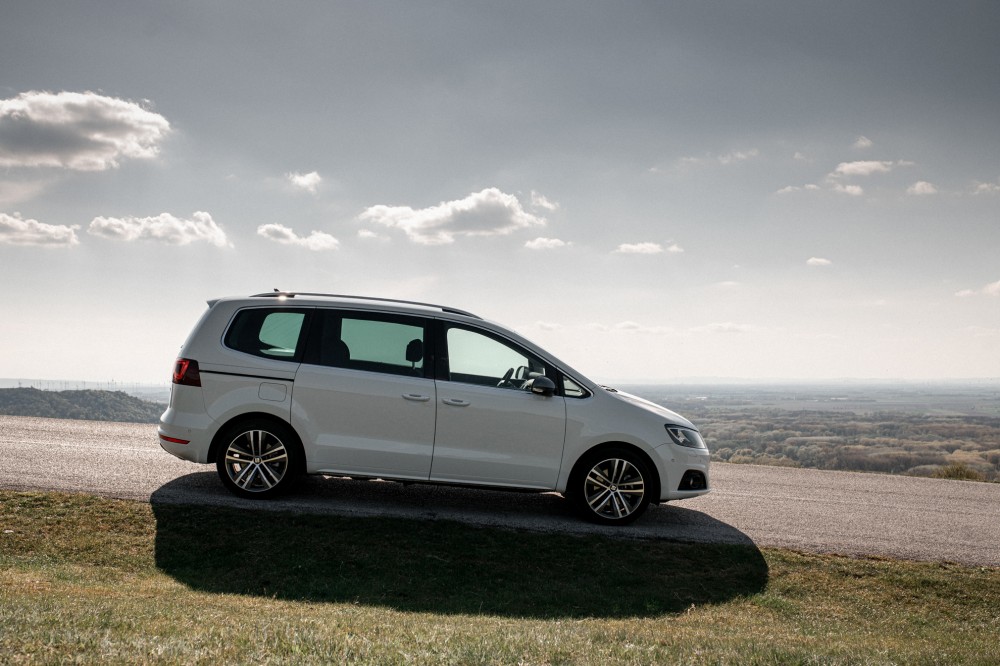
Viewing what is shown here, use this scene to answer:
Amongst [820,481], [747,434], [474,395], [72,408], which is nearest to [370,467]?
[474,395]

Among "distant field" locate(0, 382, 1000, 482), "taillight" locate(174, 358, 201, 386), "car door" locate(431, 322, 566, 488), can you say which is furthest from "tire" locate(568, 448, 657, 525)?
"distant field" locate(0, 382, 1000, 482)

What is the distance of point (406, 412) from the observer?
7453 mm

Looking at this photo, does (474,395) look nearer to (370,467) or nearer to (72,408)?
(370,467)

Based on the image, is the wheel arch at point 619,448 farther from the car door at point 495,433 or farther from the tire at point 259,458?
the tire at point 259,458

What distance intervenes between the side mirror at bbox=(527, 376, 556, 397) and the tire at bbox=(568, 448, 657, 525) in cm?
79

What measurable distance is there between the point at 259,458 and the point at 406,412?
1.63 meters

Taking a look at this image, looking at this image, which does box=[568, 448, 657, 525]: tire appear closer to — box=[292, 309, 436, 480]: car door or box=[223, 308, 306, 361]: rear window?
box=[292, 309, 436, 480]: car door

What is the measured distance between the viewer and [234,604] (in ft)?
17.6

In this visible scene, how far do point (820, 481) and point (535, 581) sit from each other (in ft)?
22.6

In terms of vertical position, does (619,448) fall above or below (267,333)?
below

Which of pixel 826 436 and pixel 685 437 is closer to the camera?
pixel 685 437

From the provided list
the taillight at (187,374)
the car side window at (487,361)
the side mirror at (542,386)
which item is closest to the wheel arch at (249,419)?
the taillight at (187,374)

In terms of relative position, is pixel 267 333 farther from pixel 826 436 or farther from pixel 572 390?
pixel 826 436

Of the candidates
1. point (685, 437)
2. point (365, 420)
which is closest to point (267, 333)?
point (365, 420)
